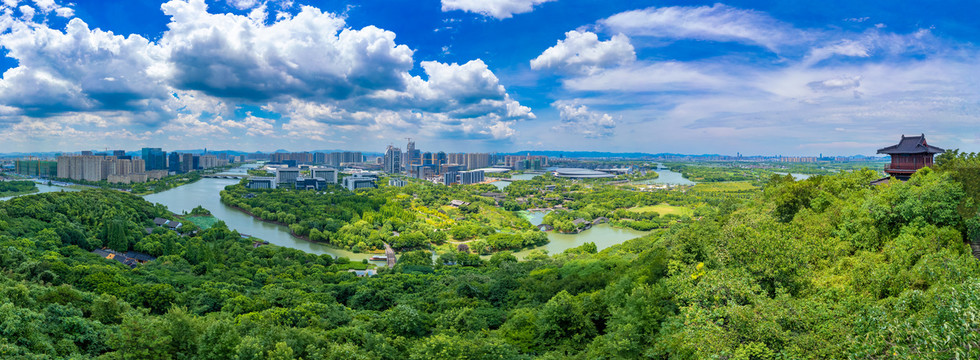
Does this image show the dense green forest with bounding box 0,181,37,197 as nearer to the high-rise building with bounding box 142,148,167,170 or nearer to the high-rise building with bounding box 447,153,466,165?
the high-rise building with bounding box 142,148,167,170

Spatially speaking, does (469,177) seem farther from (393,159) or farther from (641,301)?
(641,301)

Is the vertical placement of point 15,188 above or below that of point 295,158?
below

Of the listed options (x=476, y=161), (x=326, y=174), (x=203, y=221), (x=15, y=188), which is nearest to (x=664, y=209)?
(x=203, y=221)

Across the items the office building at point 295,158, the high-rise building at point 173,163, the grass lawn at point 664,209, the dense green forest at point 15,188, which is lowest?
the grass lawn at point 664,209

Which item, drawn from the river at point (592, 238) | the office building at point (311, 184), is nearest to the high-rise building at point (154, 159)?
the office building at point (311, 184)

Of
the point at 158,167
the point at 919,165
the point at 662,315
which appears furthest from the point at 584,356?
the point at 158,167

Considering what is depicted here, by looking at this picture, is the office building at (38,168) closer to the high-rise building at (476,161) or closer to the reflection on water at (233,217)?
the reflection on water at (233,217)
